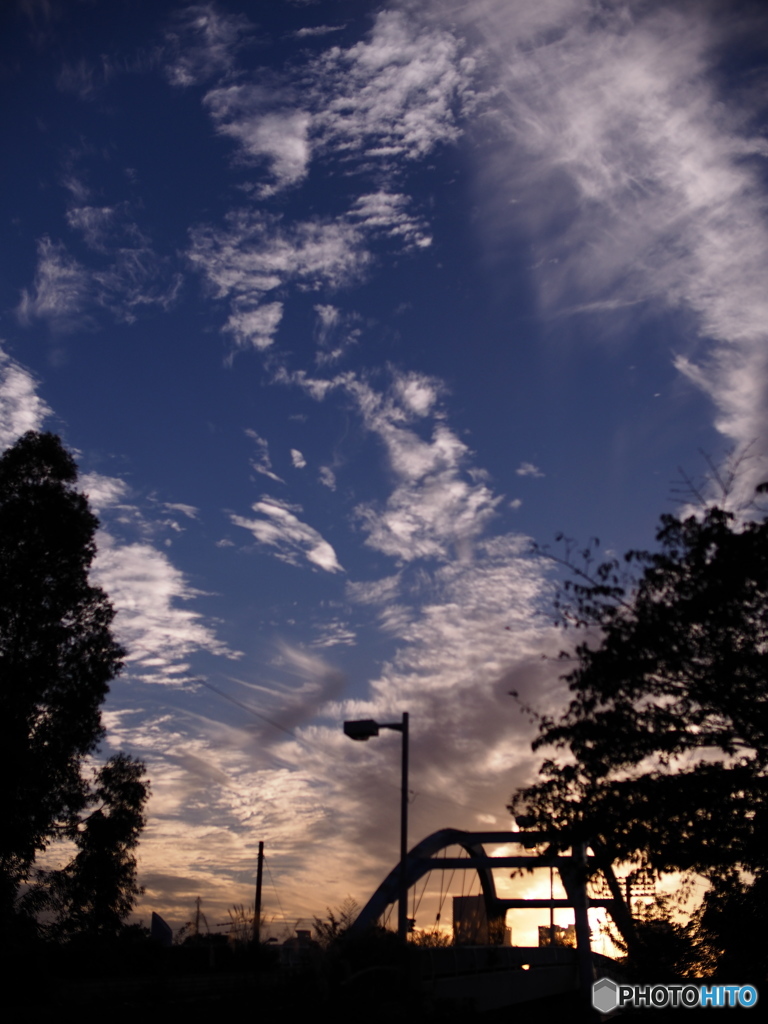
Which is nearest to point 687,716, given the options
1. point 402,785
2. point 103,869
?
point 402,785

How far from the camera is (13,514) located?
23.2 meters

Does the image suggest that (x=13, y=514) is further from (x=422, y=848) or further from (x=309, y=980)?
(x=422, y=848)

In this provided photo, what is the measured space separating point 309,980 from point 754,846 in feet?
30.4

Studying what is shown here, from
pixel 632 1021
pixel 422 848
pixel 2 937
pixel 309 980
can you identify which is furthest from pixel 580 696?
pixel 632 1021

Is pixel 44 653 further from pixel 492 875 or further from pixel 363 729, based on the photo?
pixel 492 875

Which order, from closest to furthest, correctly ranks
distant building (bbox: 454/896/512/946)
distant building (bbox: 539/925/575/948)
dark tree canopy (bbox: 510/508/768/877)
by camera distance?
1. dark tree canopy (bbox: 510/508/768/877)
2. distant building (bbox: 454/896/512/946)
3. distant building (bbox: 539/925/575/948)

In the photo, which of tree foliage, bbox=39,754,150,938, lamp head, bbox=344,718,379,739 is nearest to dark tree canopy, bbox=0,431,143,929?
tree foliage, bbox=39,754,150,938
